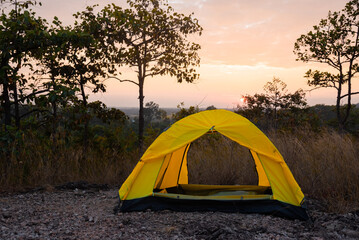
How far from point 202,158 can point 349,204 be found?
3.22 metres

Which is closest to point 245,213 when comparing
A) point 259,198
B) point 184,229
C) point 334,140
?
point 259,198

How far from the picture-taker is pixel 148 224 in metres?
4.62

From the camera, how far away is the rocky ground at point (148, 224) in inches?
165

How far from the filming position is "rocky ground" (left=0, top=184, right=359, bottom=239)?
13.8 feet

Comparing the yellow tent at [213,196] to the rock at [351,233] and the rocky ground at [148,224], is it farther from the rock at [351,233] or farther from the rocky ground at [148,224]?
the rock at [351,233]

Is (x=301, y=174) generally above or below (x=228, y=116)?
below

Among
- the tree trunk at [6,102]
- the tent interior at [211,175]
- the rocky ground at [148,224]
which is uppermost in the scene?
the tree trunk at [6,102]

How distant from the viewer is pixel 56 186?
6727mm

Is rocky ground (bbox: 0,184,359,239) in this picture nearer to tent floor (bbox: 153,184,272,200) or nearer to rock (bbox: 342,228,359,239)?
rock (bbox: 342,228,359,239)

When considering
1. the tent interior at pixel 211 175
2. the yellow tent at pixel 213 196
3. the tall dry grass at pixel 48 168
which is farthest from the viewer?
the tall dry grass at pixel 48 168

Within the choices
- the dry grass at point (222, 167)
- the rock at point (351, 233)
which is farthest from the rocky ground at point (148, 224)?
the dry grass at point (222, 167)

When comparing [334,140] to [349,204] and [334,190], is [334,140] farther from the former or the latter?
[349,204]

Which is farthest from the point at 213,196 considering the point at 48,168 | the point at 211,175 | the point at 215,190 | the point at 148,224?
the point at 48,168

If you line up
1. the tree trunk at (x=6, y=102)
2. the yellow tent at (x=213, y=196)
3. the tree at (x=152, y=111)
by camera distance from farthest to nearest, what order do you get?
the tree at (x=152, y=111), the tree trunk at (x=6, y=102), the yellow tent at (x=213, y=196)
